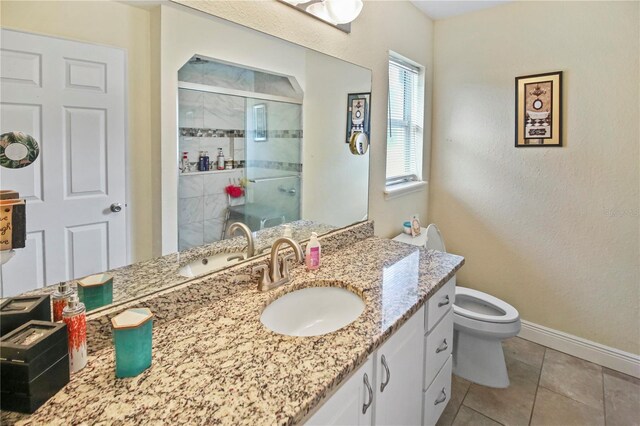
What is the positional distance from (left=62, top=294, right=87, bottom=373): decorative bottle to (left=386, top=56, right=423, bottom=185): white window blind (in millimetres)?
1947

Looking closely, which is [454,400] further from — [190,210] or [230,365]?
[190,210]

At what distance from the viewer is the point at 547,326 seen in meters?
2.45

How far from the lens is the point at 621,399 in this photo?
1944 millimetres

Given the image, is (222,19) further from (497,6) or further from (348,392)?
(497,6)

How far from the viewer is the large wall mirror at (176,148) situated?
0.84 metres

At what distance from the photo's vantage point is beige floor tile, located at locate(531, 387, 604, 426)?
1781 millimetres

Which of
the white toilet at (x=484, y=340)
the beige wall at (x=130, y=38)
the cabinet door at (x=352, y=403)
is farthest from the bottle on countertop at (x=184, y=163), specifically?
the white toilet at (x=484, y=340)

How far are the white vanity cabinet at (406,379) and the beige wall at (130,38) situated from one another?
71 centimetres

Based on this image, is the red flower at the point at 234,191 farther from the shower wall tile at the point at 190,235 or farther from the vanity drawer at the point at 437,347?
the vanity drawer at the point at 437,347

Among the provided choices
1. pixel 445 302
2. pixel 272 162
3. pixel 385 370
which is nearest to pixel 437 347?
pixel 445 302

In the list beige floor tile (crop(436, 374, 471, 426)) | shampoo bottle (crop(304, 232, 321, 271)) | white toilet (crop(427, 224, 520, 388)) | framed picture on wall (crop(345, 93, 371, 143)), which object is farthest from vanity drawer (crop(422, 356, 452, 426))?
framed picture on wall (crop(345, 93, 371, 143))

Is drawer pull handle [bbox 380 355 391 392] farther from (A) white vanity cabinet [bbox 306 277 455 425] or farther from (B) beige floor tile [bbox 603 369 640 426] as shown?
(B) beige floor tile [bbox 603 369 640 426]

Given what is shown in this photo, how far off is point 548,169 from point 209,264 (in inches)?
87.6

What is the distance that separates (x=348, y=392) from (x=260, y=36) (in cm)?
129
